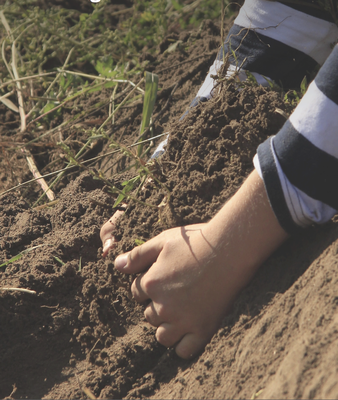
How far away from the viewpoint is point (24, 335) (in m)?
1.53

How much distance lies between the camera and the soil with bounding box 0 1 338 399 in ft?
3.49

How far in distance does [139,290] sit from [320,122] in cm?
78

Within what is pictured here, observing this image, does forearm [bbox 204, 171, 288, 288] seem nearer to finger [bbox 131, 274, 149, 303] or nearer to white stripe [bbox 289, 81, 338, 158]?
white stripe [bbox 289, 81, 338, 158]

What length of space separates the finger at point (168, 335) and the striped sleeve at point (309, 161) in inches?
18.3

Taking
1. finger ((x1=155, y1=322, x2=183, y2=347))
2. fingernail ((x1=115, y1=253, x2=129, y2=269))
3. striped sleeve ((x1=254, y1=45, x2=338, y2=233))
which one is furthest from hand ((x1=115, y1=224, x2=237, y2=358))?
striped sleeve ((x1=254, y1=45, x2=338, y2=233))

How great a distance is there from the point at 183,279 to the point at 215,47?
179cm

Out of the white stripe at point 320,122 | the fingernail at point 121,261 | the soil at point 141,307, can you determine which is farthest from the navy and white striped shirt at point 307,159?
the fingernail at point 121,261

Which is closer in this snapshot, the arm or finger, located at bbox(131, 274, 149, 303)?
the arm

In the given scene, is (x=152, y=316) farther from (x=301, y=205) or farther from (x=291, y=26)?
(x=291, y=26)

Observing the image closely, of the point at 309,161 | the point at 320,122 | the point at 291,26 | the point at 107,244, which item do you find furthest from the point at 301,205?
the point at 291,26

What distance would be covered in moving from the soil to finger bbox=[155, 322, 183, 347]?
0.15 feet

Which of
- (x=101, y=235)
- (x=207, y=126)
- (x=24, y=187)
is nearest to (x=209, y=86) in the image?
(x=207, y=126)

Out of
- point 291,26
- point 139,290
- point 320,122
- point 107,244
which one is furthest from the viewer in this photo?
point 291,26

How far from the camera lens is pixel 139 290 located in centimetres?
138
